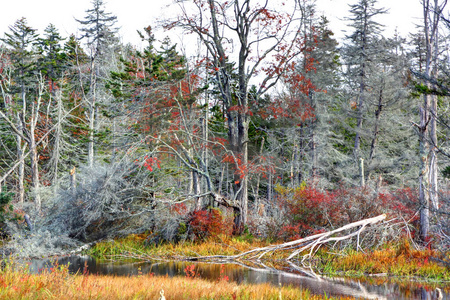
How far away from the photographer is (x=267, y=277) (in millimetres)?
11078

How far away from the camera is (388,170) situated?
2473cm

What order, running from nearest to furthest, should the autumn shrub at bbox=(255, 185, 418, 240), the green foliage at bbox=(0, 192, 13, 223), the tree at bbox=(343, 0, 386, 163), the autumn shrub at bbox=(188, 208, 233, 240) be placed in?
the autumn shrub at bbox=(255, 185, 418, 240) < the green foliage at bbox=(0, 192, 13, 223) < the autumn shrub at bbox=(188, 208, 233, 240) < the tree at bbox=(343, 0, 386, 163)

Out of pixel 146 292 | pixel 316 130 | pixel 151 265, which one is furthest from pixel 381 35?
pixel 146 292

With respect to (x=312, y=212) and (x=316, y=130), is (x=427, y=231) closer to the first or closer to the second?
(x=312, y=212)

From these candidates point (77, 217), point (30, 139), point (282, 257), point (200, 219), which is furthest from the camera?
point (30, 139)

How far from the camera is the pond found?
9242 millimetres

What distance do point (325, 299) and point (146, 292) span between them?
3.52m

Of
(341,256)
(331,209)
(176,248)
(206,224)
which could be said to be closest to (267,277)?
(341,256)

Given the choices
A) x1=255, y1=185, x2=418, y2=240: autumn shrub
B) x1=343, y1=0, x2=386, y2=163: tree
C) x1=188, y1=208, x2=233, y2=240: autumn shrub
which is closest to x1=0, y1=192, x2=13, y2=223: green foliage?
x1=188, y1=208, x2=233, y2=240: autumn shrub

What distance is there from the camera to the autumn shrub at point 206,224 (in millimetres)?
15203

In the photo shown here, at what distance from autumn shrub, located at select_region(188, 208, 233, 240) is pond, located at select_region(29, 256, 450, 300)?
1881 millimetres

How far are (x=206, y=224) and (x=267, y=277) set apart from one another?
4.59m

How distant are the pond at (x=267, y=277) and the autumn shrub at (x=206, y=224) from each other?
1.88 metres

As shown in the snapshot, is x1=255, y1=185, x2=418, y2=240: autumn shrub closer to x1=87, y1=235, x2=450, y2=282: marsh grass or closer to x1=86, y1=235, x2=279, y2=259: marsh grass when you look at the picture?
x1=87, y1=235, x2=450, y2=282: marsh grass
